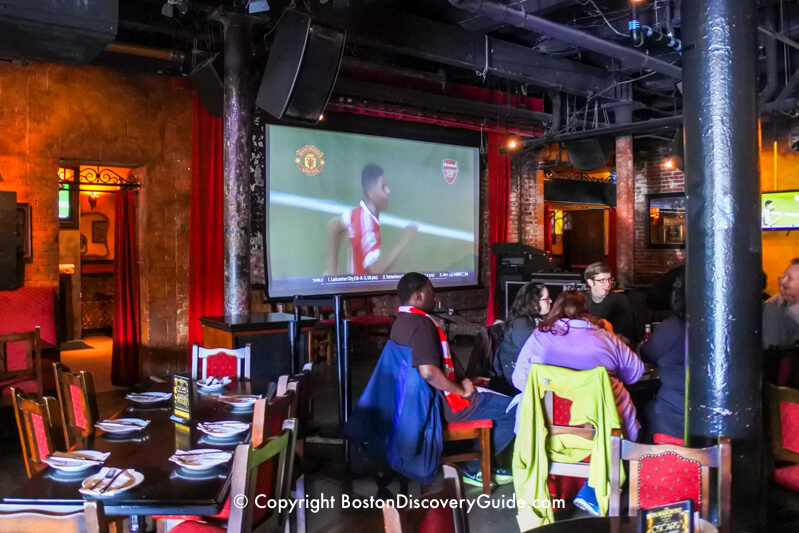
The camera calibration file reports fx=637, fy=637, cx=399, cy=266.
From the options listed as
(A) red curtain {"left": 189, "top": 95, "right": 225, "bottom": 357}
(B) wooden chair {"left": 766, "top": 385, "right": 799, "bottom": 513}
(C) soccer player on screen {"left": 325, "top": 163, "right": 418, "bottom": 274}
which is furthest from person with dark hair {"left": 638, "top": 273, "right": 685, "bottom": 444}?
(C) soccer player on screen {"left": 325, "top": 163, "right": 418, "bottom": 274}

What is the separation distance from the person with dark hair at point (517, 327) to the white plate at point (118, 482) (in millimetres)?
2258

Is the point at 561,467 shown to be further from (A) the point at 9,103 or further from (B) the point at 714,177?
(A) the point at 9,103

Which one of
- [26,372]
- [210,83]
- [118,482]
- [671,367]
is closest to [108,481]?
[118,482]

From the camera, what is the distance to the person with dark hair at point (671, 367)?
118 inches

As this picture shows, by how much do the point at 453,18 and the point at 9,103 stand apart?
13.3 feet

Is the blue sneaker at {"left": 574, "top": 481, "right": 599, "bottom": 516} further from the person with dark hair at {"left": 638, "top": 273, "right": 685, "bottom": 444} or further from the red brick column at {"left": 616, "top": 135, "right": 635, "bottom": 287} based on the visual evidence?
the red brick column at {"left": 616, "top": 135, "right": 635, "bottom": 287}

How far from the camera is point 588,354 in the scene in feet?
9.79

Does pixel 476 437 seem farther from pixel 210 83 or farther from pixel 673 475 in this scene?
pixel 210 83

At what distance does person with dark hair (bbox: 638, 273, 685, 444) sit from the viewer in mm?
2992

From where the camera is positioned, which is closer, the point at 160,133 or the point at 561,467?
the point at 561,467

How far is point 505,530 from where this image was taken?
3.04m

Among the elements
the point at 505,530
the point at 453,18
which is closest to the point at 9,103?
the point at 453,18

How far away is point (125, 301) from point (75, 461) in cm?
435

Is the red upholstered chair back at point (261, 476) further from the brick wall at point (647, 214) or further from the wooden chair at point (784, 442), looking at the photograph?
the brick wall at point (647, 214)
